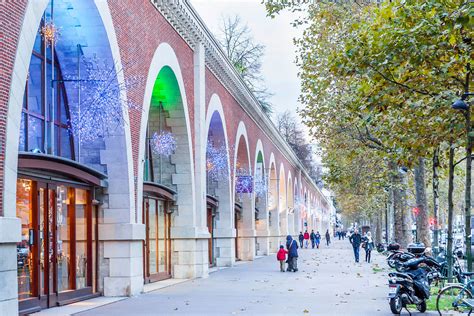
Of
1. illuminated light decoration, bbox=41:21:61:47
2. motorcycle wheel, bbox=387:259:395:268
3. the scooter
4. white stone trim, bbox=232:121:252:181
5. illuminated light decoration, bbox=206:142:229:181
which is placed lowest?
motorcycle wheel, bbox=387:259:395:268

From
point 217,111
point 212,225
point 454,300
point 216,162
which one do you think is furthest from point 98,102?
point 212,225

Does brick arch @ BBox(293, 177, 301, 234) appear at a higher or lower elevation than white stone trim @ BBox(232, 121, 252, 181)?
lower

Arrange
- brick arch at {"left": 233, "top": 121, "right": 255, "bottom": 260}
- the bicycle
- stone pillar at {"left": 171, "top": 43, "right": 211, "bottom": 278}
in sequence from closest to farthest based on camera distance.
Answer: the bicycle, stone pillar at {"left": 171, "top": 43, "right": 211, "bottom": 278}, brick arch at {"left": 233, "top": 121, "right": 255, "bottom": 260}

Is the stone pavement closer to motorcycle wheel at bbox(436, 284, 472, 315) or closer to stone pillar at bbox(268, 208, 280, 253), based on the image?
motorcycle wheel at bbox(436, 284, 472, 315)

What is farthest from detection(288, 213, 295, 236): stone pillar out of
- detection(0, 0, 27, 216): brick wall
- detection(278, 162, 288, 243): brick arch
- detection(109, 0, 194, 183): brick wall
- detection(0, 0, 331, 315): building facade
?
detection(0, 0, 27, 216): brick wall

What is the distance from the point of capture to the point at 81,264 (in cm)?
1828

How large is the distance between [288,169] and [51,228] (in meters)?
51.0

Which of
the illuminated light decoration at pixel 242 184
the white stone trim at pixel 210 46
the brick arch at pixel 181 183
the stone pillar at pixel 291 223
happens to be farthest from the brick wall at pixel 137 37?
the stone pillar at pixel 291 223

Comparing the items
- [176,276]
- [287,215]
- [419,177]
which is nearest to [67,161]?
[176,276]

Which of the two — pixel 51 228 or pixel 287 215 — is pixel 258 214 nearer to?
pixel 287 215

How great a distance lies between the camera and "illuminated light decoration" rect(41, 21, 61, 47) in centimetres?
1669

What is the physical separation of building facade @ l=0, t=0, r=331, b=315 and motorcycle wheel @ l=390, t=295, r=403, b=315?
23.3 ft

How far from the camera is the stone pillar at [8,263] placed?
453 inches

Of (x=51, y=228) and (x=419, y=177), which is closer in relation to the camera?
(x=51, y=228)
